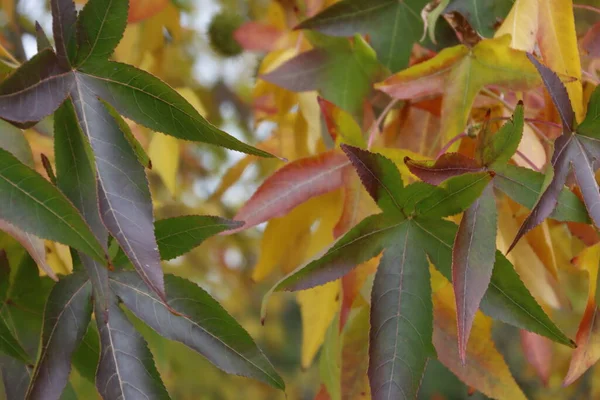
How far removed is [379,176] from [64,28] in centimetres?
27

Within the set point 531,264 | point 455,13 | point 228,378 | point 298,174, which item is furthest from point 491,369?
point 228,378

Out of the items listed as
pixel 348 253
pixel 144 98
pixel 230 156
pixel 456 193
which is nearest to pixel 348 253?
pixel 348 253

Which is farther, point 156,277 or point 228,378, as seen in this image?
point 228,378

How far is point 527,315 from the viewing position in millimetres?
584

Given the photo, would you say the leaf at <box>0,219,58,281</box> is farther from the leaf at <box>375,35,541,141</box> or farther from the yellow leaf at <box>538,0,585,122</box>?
the yellow leaf at <box>538,0,585,122</box>

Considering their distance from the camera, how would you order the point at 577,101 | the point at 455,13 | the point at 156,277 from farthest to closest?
the point at 455,13
the point at 577,101
the point at 156,277

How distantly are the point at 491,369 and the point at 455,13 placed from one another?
0.38m

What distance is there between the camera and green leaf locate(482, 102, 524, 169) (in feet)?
1.82

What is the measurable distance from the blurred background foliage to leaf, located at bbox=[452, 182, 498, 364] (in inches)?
8.9

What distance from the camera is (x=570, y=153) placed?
576mm

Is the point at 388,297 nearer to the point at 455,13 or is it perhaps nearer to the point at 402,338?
the point at 402,338

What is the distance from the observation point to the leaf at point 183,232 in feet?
2.00

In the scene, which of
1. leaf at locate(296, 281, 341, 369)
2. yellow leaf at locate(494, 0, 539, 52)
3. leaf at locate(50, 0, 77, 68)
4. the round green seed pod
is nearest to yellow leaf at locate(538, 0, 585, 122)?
yellow leaf at locate(494, 0, 539, 52)

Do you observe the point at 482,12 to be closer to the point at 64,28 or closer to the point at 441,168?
the point at 441,168
